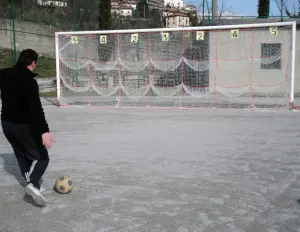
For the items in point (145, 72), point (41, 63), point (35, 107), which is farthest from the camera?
point (41, 63)

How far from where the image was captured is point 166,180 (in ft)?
15.6

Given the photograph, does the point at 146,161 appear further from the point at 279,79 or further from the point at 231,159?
the point at 279,79

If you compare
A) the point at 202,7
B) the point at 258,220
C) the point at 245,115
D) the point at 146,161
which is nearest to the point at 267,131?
the point at 245,115

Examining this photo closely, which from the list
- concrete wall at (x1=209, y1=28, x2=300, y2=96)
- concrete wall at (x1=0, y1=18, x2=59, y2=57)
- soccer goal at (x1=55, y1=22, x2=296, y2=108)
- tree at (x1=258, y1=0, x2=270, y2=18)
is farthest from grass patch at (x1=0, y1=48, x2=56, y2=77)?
tree at (x1=258, y1=0, x2=270, y2=18)

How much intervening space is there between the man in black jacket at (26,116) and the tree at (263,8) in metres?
18.5

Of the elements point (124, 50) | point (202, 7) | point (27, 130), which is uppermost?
point (202, 7)

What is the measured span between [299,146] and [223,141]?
1367 mm

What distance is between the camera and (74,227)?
3387mm

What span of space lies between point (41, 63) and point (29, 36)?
1.70 metres

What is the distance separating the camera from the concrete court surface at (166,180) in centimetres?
351

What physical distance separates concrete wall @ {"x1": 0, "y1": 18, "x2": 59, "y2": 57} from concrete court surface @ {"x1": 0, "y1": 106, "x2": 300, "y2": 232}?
12682 mm

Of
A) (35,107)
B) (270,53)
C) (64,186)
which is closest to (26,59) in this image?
(35,107)

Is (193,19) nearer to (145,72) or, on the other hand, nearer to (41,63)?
(41,63)

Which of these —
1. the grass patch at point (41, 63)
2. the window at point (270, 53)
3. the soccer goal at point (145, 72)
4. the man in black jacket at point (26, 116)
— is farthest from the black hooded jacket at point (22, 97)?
the grass patch at point (41, 63)
